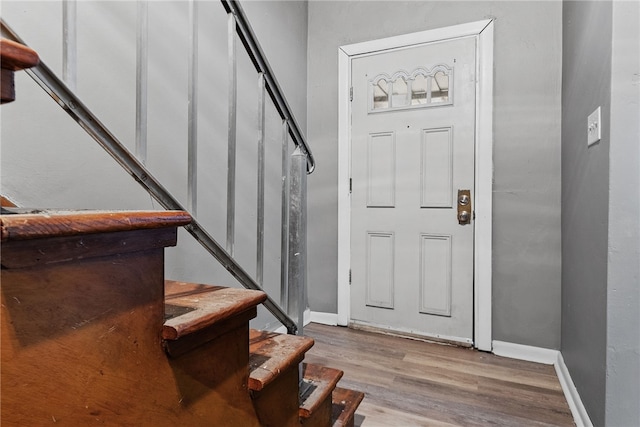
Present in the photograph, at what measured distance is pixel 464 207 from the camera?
2.36 meters

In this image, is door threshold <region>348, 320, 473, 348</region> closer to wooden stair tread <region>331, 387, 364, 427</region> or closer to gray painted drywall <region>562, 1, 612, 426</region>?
gray painted drywall <region>562, 1, 612, 426</region>

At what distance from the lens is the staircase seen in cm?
46

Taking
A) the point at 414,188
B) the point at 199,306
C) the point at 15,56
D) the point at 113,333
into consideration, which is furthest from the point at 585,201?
the point at 15,56

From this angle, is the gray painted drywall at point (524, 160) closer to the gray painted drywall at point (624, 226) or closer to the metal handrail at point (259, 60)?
the gray painted drywall at point (624, 226)

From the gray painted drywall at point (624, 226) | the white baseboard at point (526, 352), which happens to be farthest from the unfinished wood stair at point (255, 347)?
the white baseboard at point (526, 352)

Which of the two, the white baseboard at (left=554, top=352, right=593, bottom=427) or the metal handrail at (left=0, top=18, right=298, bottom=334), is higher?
the metal handrail at (left=0, top=18, right=298, bottom=334)

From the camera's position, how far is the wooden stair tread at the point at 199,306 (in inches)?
25.8

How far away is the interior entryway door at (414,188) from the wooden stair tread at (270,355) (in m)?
1.56

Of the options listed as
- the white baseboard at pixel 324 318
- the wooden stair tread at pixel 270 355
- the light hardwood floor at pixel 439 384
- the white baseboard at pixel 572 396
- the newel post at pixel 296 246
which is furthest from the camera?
the white baseboard at pixel 324 318

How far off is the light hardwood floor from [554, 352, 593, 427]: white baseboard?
0.03 metres

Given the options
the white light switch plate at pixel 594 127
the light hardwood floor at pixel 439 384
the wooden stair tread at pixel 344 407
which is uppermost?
the white light switch plate at pixel 594 127

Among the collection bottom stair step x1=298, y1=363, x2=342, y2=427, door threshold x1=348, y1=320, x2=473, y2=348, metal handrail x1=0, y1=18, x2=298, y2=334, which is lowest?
door threshold x1=348, y1=320, x2=473, y2=348

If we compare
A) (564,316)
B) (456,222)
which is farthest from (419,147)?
(564,316)

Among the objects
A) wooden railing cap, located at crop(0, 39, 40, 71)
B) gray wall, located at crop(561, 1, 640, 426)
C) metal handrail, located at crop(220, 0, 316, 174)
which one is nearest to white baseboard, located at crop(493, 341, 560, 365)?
gray wall, located at crop(561, 1, 640, 426)
